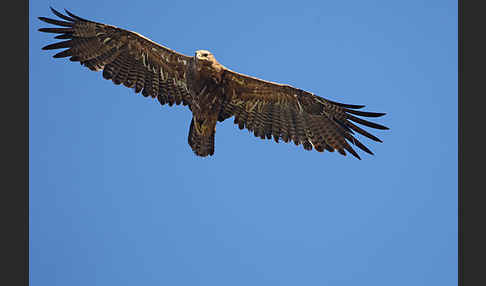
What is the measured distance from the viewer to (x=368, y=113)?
419 inches

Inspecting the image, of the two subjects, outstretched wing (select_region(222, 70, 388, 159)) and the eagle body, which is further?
outstretched wing (select_region(222, 70, 388, 159))

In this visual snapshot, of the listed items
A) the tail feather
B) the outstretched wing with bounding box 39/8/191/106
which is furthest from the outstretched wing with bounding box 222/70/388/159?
the outstretched wing with bounding box 39/8/191/106

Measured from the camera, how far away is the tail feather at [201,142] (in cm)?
1105

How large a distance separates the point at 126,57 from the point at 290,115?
3020mm

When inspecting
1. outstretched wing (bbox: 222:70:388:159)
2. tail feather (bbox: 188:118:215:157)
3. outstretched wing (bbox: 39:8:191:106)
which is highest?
outstretched wing (bbox: 39:8:191:106)

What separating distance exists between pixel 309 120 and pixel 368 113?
3.71 ft

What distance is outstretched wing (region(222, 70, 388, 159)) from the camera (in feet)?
36.2

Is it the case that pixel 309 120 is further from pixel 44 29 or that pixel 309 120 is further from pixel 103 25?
pixel 44 29

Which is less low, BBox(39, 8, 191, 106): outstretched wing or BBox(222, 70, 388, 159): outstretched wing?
BBox(39, 8, 191, 106): outstretched wing

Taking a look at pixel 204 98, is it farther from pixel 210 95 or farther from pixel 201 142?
pixel 201 142

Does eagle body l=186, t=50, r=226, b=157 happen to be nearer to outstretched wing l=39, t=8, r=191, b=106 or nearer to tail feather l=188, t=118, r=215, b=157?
tail feather l=188, t=118, r=215, b=157

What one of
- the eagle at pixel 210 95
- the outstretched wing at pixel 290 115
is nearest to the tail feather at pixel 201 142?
the eagle at pixel 210 95

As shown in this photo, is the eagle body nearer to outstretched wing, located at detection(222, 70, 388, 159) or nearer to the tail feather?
the tail feather

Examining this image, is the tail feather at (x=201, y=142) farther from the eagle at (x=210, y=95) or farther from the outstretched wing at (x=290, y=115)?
the outstretched wing at (x=290, y=115)
